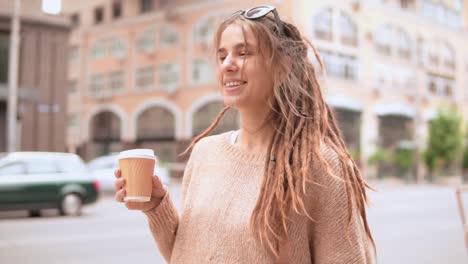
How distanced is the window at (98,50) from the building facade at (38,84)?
48.9ft

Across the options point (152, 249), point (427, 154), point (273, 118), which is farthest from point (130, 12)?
point (273, 118)

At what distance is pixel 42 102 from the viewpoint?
12.7 metres

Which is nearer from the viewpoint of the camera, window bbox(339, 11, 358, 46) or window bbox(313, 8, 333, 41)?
window bbox(313, 8, 333, 41)

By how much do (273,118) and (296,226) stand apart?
28cm

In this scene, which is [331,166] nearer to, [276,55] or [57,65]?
[276,55]

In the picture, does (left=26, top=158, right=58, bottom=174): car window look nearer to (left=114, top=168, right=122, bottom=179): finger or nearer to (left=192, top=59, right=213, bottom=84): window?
(left=114, top=168, right=122, bottom=179): finger

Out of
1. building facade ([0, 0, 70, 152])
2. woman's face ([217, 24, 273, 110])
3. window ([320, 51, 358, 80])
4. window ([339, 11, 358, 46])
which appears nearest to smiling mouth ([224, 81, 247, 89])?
woman's face ([217, 24, 273, 110])

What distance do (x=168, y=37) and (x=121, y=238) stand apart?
65.9ft

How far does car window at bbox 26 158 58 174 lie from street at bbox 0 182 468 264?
0.79 meters

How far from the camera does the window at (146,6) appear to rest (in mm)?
27109

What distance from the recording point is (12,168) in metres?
8.58

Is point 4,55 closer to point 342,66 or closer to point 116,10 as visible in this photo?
point 342,66

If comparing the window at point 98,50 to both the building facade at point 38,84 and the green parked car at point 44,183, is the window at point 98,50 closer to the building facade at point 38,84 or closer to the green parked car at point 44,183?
the building facade at point 38,84

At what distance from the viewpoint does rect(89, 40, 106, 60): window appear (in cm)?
2878
